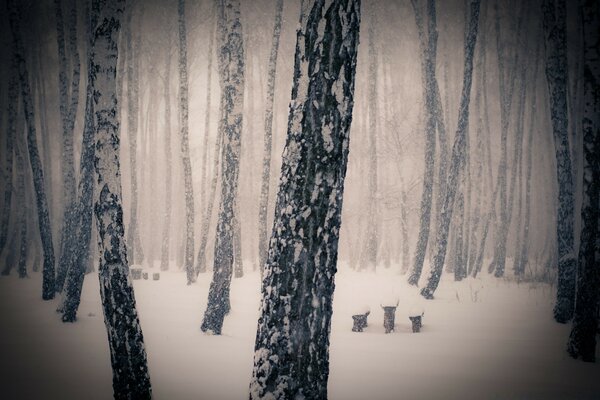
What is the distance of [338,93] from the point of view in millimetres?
2867

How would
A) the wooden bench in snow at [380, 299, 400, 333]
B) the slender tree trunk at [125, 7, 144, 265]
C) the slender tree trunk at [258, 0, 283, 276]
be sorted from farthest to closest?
1. the slender tree trunk at [125, 7, 144, 265]
2. the slender tree trunk at [258, 0, 283, 276]
3. the wooden bench in snow at [380, 299, 400, 333]

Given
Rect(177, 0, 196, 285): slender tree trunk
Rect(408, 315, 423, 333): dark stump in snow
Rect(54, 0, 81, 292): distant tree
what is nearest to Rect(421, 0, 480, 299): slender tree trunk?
Rect(408, 315, 423, 333): dark stump in snow

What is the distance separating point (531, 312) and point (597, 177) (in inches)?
194

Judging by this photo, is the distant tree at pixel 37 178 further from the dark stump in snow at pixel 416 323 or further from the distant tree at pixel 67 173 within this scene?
the dark stump in snow at pixel 416 323

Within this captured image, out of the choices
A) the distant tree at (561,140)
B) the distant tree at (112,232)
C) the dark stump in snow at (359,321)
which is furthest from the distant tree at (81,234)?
the distant tree at (561,140)

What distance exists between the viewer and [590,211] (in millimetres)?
5270

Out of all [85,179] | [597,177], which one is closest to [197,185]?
[85,179]

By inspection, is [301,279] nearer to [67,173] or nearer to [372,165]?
[67,173]

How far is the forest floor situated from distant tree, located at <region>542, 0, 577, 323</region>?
2.59 ft

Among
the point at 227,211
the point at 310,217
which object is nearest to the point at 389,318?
the point at 227,211

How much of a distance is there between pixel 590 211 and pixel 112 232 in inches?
237

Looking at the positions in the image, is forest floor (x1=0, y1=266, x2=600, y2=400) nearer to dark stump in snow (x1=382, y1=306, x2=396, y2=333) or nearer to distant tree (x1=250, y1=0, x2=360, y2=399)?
dark stump in snow (x1=382, y1=306, x2=396, y2=333)

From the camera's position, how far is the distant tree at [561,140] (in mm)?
7738

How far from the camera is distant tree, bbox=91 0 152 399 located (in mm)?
3576
